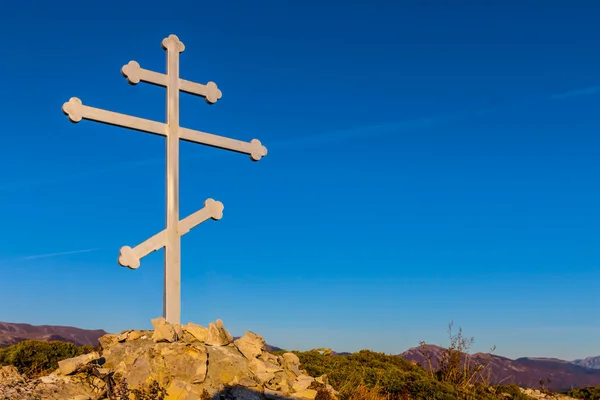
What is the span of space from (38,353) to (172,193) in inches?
164

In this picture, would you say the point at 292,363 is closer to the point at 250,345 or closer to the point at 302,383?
the point at 302,383

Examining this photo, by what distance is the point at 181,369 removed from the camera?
29.2 ft

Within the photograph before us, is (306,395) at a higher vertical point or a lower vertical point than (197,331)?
lower

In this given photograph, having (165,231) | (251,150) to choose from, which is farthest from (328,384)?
(251,150)

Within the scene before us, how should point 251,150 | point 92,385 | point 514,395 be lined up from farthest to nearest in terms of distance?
point 514,395
point 251,150
point 92,385

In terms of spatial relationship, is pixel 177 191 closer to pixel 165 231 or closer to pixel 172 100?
pixel 165 231

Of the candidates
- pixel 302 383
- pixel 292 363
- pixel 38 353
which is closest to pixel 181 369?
pixel 302 383

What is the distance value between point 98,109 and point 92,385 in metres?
4.49

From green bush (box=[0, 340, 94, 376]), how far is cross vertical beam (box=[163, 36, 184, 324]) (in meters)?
2.71

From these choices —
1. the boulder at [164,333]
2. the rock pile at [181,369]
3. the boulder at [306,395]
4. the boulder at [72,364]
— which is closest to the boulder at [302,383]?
the rock pile at [181,369]

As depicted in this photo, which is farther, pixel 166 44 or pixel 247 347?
pixel 166 44

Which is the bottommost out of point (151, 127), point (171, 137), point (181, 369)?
point (181, 369)

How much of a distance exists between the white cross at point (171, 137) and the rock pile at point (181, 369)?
1.02 metres

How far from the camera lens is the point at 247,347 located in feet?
33.2
